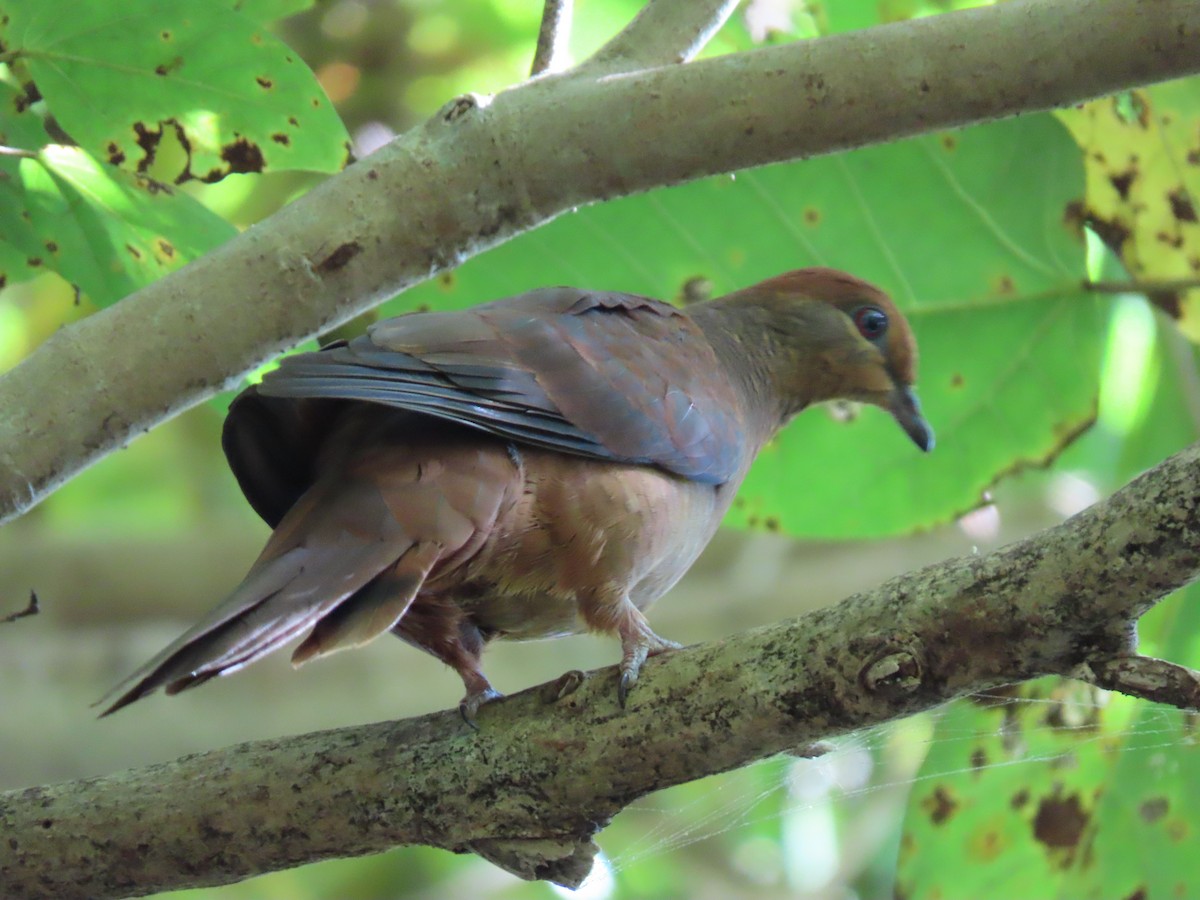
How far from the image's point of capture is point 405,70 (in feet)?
16.6

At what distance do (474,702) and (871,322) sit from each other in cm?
160

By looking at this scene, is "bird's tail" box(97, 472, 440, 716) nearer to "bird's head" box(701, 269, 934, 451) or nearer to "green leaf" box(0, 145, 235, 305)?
"green leaf" box(0, 145, 235, 305)

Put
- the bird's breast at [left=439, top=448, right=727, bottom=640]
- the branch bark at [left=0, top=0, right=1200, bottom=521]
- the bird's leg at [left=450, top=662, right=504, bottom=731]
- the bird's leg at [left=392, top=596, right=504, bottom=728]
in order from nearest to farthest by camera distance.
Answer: the branch bark at [left=0, top=0, right=1200, bottom=521] < the bird's leg at [left=450, top=662, right=504, bottom=731] < the bird's breast at [left=439, top=448, right=727, bottom=640] < the bird's leg at [left=392, top=596, right=504, bottom=728]

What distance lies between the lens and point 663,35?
233 centimetres

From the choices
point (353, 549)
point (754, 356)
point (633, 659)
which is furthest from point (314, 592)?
point (754, 356)

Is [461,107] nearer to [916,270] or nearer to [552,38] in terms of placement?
[552,38]

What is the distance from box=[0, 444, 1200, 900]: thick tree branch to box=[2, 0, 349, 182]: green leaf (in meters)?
1.04

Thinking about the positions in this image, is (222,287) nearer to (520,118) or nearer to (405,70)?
(520,118)

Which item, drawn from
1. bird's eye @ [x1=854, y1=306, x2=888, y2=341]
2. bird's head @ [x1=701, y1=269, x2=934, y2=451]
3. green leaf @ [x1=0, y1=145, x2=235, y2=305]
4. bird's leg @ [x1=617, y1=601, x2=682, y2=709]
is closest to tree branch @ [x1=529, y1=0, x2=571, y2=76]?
green leaf @ [x1=0, y1=145, x2=235, y2=305]

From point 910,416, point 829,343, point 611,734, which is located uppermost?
point 829,343

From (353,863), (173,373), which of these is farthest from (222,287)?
(353,863)

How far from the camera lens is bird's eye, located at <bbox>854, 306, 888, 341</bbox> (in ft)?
11.2

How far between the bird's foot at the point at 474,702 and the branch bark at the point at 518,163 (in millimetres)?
663

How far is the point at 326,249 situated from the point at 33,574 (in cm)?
422
